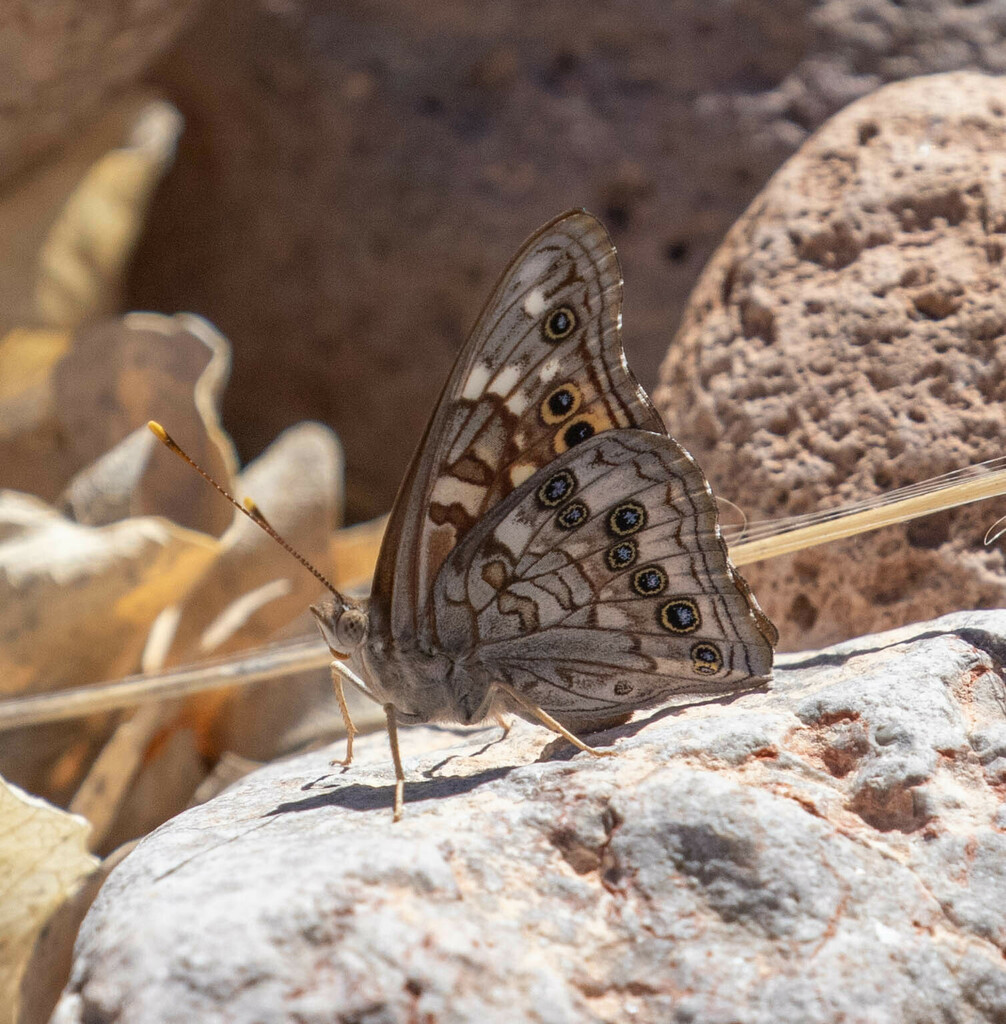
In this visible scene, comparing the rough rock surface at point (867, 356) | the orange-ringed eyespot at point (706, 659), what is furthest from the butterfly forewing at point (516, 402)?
the rough rock surface at point (867, 356)

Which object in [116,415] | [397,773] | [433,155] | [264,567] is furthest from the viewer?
[433,155]

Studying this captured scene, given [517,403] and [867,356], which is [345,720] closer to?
[517,403]

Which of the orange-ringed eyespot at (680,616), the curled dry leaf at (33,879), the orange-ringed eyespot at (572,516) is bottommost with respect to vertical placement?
the curled dry leaf at (33,879)

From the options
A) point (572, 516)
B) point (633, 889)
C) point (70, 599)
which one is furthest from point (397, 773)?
point (70, 599)

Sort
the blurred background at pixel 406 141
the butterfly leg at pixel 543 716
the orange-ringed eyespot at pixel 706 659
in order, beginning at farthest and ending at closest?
the blurred background at pixel 406 141 < the orange-ringed eyespot at pixel 706 659 < the butterfly leg at pixel 543 716

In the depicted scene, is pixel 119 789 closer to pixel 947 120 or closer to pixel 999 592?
pixel 999 592

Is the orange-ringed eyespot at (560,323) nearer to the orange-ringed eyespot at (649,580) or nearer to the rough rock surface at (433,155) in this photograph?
the orange-ringed eyespot at (649,580)

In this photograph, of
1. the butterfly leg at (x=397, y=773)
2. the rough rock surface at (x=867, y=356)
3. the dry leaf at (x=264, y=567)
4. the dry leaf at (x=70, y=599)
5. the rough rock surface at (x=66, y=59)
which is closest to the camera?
the butterfly leg at (x=397, y=773)
